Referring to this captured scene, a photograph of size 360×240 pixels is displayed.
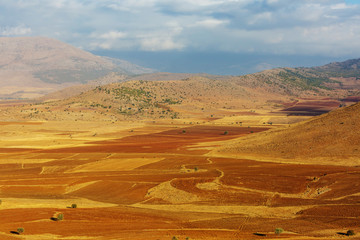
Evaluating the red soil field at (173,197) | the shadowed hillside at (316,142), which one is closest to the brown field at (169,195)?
the red soil field at (173,197)

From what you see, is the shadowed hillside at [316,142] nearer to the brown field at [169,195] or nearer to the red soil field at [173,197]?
the brown field at [169,195]

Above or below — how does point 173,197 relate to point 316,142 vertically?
below

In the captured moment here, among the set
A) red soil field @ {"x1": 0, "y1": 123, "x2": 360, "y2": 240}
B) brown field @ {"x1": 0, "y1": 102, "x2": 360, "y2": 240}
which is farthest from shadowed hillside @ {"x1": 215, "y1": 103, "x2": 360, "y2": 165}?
red soil field @ {"x1": 0, "y1": 123, "x2": 360, "y2": 240}

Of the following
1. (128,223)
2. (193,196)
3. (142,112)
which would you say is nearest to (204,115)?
(142,112)

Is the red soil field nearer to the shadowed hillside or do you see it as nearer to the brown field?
the brown field

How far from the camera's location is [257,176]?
50.1m

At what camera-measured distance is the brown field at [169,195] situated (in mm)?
30698

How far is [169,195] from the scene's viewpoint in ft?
145

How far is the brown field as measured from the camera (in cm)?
3070

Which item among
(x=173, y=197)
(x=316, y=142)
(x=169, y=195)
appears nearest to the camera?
(x=173, y=197)

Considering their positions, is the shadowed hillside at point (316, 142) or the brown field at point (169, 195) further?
the shadowed hillside at point (316, 142)

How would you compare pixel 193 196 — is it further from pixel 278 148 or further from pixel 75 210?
pixel 278 148

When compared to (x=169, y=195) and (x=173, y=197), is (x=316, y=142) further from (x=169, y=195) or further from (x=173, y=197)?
(x=173, y=197)

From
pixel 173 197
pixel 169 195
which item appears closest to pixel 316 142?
pixel 169 195
